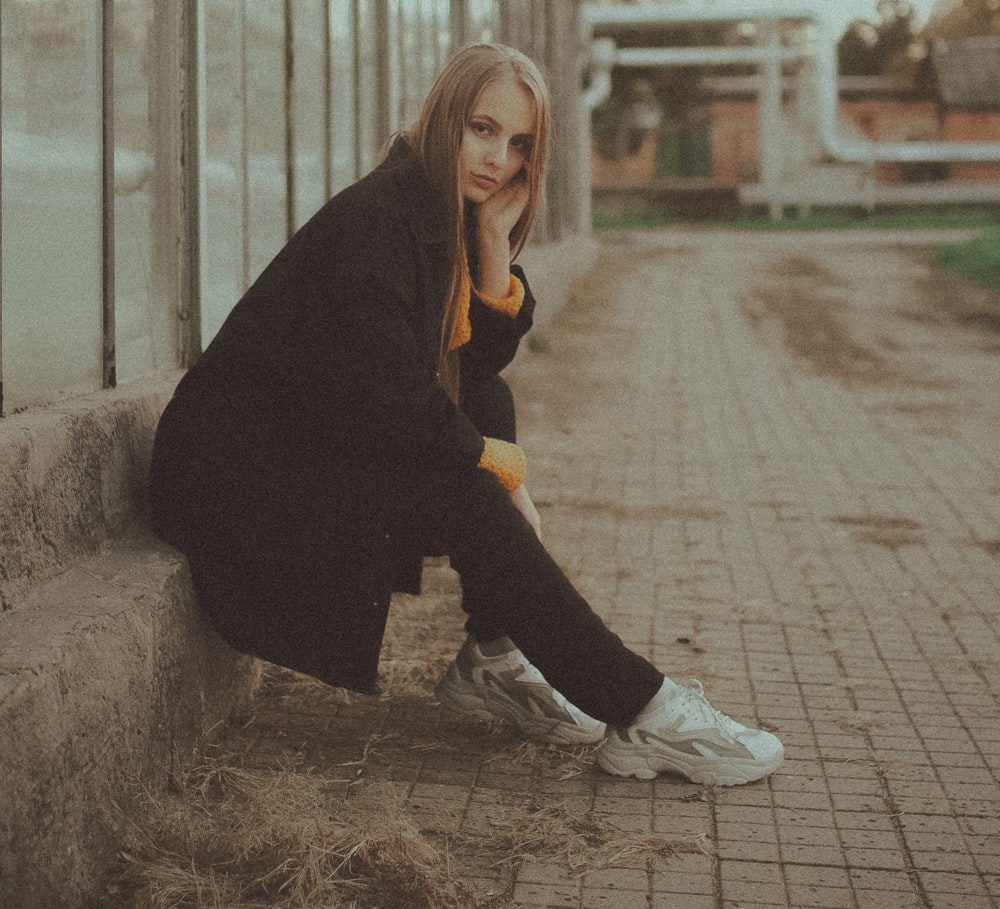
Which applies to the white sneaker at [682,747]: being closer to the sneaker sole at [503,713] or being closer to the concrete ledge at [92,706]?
the sneaker sole at [503,713]

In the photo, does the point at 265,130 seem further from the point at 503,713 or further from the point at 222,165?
the point at 503,713

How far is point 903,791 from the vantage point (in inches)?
112

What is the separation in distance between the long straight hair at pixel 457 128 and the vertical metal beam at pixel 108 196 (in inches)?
31.3

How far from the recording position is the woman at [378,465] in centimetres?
268

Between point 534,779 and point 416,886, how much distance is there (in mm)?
542

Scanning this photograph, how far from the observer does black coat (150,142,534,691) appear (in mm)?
2668

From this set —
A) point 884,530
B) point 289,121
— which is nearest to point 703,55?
point 289,121

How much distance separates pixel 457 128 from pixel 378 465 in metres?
0.68

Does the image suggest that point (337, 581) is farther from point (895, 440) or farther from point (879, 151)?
point (879, 151)

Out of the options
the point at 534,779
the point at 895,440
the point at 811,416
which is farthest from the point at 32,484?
the point at 811,416

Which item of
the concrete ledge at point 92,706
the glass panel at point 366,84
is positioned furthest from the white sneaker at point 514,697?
the glass panel at point 366,84

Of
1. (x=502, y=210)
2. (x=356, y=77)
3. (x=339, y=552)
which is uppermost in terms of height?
(x=356, y=77)

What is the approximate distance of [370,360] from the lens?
2658 millimetres

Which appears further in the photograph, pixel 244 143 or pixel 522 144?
pixel 244 143
